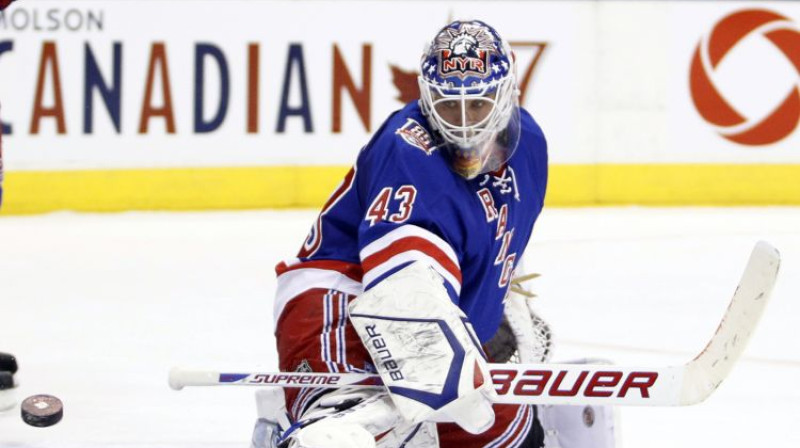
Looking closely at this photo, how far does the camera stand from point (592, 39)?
6027mm

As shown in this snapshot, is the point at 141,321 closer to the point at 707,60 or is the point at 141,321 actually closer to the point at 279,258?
the point at 279,258

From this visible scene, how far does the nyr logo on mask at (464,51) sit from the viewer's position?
209cm

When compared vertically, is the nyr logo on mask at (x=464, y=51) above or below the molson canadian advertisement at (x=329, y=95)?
above

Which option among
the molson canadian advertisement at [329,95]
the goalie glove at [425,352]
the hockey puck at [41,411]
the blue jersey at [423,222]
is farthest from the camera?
the molson canadian advertisement at [329,95]

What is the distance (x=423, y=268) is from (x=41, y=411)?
1.12m

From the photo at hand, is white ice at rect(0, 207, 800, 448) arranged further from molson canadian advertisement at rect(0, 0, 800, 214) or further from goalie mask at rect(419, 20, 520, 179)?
goalie mask at rect(419, 20, 520, 179)

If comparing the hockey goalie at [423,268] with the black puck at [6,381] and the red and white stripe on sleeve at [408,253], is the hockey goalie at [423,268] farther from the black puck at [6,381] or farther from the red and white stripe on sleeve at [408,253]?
the black puck at [6,381]

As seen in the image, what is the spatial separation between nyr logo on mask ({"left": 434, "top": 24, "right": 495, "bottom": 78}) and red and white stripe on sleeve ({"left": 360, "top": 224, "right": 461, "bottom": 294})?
242 millimetres

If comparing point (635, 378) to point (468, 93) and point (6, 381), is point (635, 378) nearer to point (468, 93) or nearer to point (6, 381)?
point (468, 93)

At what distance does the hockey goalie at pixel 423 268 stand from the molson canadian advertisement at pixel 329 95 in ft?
11.3

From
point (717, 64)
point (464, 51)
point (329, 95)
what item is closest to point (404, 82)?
point (329, 95)

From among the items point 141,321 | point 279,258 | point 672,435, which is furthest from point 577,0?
point 672,435

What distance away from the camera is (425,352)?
1.91m

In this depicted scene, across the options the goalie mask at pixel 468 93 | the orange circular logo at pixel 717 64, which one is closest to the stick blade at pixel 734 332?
the goalie mask at pixel 468 93
